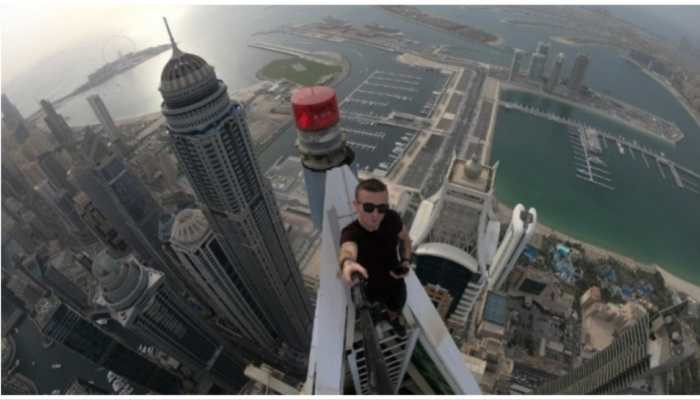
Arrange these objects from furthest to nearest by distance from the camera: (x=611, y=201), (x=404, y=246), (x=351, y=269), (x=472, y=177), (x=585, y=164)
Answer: (x=585, y=164), (x=611, y=201), (x=472, y=177), (x=404, y=246), (x=351, y=269)

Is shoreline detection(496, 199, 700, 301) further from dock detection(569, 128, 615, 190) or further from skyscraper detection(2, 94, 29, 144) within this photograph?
skyscraper detection(2, 94, 29, 144)

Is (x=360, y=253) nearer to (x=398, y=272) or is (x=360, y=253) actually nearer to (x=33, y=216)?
(x=398, y=272)

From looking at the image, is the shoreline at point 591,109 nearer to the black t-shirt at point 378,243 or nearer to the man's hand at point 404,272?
the man's hand at point 404,272

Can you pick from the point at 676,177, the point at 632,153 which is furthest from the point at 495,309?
the point at 632,153

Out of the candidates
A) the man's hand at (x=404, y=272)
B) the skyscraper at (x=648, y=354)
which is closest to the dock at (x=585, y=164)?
the skyscraper at (x=648, y=354)

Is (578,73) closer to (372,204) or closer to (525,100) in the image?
(525,100)

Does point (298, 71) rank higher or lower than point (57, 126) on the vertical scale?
higher
